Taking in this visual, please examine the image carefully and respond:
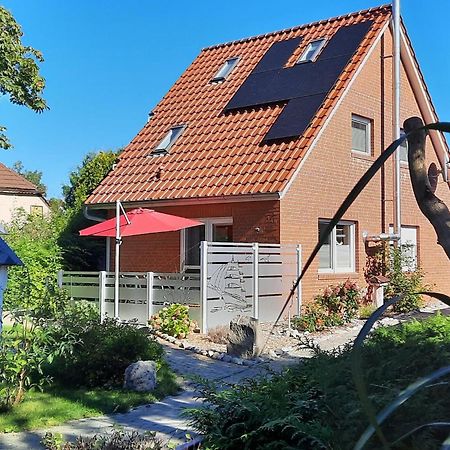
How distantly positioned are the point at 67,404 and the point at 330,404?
3.74 m

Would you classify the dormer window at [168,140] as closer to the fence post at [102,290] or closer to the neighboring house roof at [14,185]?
the fence post at [102,290]

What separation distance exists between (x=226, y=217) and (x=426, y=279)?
7317 millimetres

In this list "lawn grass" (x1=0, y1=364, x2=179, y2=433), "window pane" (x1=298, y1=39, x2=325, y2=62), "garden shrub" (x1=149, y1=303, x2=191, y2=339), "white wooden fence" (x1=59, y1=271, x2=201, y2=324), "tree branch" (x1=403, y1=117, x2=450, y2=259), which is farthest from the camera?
"window pane" (x1=298, y1=39, x2=325, y2=62)

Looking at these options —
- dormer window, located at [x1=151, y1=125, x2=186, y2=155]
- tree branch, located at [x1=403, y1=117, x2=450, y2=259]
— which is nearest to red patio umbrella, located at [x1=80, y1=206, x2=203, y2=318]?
dormer window, located at [x1=151, y1=125, x2=186, y2=155]

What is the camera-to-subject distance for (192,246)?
16469 millimetres

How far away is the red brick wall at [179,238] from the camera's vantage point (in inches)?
573

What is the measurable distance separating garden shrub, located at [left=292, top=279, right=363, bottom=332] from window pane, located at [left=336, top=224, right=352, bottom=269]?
0.65 metres

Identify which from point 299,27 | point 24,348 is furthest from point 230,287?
point 299,27

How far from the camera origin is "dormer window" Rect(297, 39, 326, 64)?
17188mm

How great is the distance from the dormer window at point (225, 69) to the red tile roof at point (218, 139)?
8.1 inches

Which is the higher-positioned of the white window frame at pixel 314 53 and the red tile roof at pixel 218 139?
the white window frame at pixel 314 53

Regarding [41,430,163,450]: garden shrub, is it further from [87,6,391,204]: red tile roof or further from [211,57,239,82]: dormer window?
[211,57,239,82]: dormer window

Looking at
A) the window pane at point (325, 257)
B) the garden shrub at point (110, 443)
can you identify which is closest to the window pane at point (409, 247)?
the window pane at point (325, 257)

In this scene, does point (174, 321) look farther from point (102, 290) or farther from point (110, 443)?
point (110, 443)
